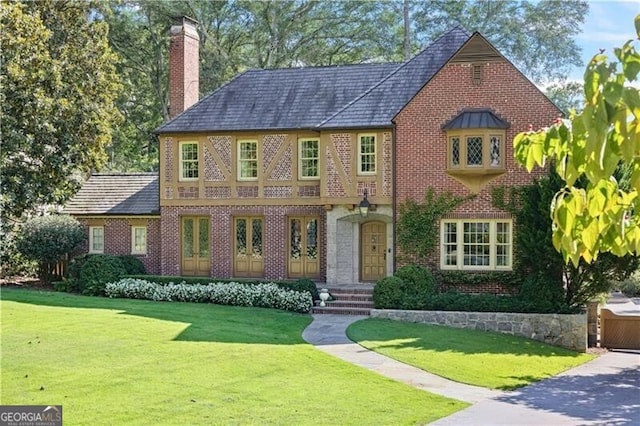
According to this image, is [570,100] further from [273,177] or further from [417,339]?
[417,339]

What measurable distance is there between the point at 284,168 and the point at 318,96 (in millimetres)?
3063

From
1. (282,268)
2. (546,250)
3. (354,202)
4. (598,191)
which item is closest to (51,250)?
(282,268)

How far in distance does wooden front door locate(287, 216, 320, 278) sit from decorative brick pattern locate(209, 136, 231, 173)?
3.02m

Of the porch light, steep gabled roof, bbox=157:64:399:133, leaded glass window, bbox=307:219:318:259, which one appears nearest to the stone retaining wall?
the porch light

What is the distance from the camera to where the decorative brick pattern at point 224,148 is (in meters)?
25.7

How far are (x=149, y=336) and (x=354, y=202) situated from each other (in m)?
9.59

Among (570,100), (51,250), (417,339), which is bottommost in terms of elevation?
(417,339)

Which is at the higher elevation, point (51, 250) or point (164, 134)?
point (164, 134)

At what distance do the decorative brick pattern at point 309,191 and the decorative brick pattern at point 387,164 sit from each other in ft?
8.46

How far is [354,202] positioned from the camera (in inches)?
922

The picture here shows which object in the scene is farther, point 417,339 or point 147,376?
point 417,339

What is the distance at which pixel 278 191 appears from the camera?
2522cm

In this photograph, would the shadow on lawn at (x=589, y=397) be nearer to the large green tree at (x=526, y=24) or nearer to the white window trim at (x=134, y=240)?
the white window trim at (x=134, y=240)

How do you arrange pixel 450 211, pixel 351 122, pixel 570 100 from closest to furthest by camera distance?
pixel 450 211, pixel 351 122, pixel 570 100
